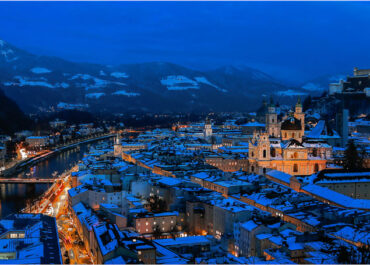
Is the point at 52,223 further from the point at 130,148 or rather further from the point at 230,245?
the point at 130,148

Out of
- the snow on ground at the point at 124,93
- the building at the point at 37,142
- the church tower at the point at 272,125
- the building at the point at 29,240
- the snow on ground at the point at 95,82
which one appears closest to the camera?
the building at the point at 29,240

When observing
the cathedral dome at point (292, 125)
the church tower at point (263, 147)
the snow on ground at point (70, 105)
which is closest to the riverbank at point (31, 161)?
the church tower at point (263, 147)

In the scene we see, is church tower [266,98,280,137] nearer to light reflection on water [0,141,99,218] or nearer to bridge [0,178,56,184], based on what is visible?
bridge [0,178,56,184]

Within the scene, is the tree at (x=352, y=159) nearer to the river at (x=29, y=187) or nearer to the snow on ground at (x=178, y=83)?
the river at (x=29, y=187)

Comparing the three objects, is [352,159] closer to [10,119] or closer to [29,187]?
[29,187]

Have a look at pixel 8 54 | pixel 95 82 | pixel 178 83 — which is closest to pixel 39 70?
pixel 8 54
